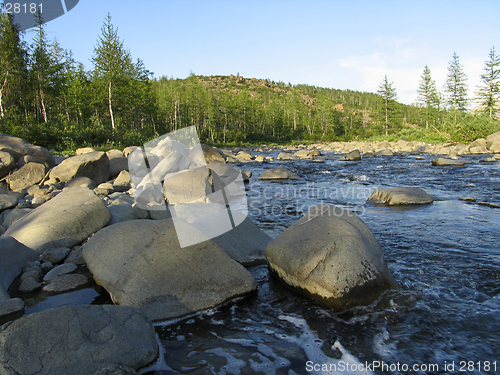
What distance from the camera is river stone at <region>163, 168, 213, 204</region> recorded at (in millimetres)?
8531

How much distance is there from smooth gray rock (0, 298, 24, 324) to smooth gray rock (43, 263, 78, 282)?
827 millimetres

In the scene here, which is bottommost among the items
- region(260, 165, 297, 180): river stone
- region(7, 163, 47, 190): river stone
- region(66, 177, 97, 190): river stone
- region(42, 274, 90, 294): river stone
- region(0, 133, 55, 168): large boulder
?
region(42, 274, 90, 294): river stone

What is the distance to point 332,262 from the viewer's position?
3.63 m

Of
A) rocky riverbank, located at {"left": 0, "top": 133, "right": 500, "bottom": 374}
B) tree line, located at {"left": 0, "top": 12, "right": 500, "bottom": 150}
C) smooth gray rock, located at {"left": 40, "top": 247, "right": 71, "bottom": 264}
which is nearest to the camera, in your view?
rocky riverbank, located at {"left": 0, "top": 133, "right": 500, "bottom": 374}

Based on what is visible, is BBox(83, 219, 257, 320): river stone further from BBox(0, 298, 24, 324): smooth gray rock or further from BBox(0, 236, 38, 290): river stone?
BBox(0, 236, 38, 290): river stone

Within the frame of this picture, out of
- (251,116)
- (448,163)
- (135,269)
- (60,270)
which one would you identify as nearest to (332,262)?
(135,269)

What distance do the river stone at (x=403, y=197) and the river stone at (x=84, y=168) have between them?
28.7ft

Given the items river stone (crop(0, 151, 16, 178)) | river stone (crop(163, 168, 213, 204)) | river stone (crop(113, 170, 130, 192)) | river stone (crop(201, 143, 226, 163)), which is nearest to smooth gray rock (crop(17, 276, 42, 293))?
river stone (crop(163, 168, 213, 204))

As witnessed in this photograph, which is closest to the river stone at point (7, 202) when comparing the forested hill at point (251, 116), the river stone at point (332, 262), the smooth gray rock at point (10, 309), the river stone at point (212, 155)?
the smooth gray rock at point (10, 309)

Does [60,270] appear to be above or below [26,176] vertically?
below

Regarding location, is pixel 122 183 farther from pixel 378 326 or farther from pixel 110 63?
pixel 110 63

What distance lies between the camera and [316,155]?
26.4 metres

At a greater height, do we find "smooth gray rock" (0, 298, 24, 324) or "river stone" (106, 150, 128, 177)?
"river stone" (106, 150, 128, 177)

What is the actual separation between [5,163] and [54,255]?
6.47 m
